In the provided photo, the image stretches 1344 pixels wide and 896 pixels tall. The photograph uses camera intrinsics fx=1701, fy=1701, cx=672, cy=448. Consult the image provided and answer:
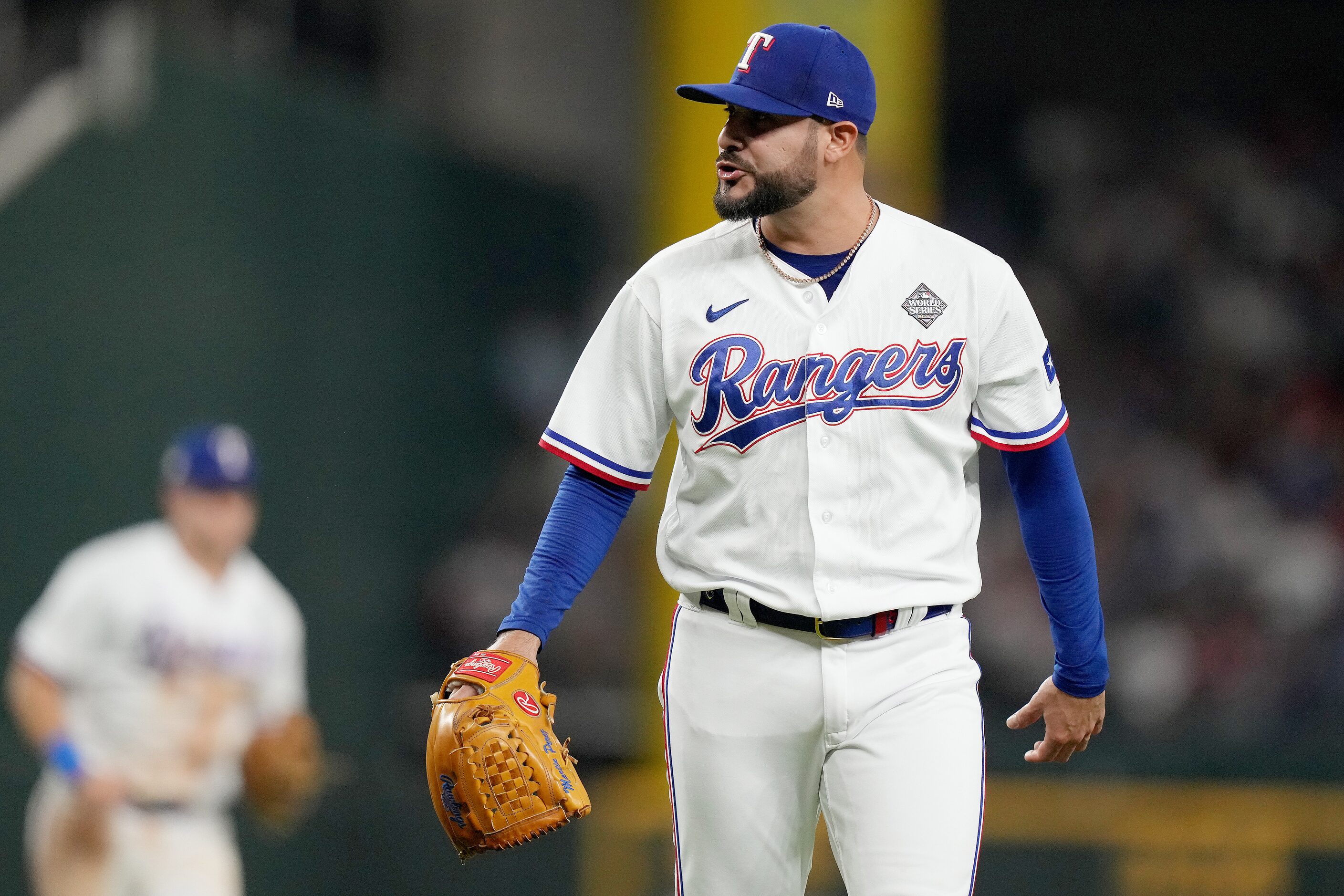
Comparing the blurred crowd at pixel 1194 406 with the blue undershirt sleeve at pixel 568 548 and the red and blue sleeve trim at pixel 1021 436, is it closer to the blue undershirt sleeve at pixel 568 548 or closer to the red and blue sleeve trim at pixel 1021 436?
the red and blue sleeve trim at pixel 1021 436

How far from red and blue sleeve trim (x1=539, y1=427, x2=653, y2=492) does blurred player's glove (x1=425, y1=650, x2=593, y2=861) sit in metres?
0.37

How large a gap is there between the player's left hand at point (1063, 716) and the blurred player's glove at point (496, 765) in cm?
89

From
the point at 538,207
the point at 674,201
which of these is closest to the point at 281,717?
the point at 674,201

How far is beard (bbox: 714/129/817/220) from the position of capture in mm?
2971

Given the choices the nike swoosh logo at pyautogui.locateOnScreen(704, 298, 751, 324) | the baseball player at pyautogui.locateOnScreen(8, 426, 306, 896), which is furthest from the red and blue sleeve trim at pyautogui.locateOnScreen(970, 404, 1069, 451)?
the baseball player at pyautogui.locateOnScreen(8, 426, 306, 896)

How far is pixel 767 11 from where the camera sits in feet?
24.8

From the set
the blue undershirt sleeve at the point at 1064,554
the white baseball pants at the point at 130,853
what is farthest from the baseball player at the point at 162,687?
the blue undershirt sleeve at the point at 1064,554

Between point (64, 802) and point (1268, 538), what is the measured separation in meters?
6.56

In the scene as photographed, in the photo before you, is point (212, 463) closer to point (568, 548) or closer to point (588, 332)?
point (568, 548)

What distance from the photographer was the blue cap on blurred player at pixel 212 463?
582 centimetres

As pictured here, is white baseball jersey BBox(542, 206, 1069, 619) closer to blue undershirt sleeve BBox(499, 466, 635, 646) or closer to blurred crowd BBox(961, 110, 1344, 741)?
blue undershirt sleeve BBox(499, 466, 635, 646)

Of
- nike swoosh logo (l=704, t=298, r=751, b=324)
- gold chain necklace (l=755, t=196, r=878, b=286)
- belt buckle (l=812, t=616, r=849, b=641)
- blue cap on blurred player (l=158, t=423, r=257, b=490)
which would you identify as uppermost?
gold chain necklace (l=755, t=196, r=878, b=286)

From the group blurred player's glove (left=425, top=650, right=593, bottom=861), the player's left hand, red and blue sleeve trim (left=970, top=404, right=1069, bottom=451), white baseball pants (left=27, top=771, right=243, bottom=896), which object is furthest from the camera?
white baseball pants (left=27, top=771, right=243, bottom=896)

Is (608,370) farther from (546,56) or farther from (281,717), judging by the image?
(546,56)
